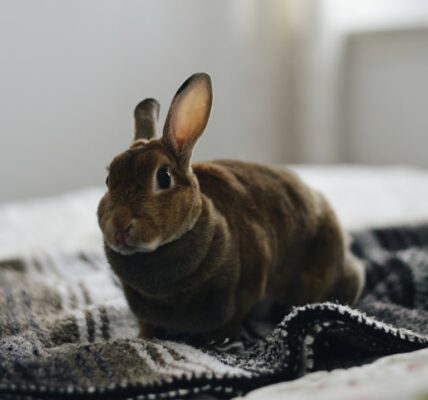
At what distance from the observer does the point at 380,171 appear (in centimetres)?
212

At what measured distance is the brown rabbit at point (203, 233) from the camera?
2.52 ft

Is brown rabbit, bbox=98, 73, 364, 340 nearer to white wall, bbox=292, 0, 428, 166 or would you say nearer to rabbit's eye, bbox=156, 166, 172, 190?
rabbit's eye, bbox=156, 166, 172, 190

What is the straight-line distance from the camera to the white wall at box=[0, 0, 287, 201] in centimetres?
250

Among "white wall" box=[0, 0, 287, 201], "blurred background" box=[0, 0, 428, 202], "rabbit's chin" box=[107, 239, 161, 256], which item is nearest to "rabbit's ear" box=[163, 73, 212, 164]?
"rabbit's chin" box=[107, 239, 161, 256]

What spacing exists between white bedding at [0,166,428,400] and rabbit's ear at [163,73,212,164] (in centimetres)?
29

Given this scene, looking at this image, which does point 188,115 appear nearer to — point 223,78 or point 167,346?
point 167,346

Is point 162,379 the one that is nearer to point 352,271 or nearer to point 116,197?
point 116,197

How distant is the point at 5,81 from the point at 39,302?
5.17ft

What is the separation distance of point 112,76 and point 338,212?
1.31 metres

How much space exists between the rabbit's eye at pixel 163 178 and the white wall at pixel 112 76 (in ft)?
5.32

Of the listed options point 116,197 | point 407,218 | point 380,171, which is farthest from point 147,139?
point 380,171

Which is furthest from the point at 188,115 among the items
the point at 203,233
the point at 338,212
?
the point at 338,212

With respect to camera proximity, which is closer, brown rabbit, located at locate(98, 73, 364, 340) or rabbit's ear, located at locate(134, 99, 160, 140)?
brown rabbit, located at locate(98, 73, 364, 340)

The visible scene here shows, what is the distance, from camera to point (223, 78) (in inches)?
112
